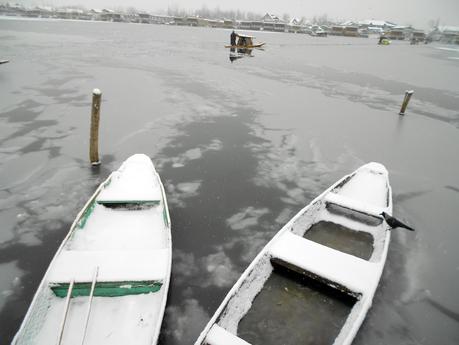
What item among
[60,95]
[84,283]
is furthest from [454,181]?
[60,95]

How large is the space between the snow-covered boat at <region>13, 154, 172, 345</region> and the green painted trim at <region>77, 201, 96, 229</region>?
23mm

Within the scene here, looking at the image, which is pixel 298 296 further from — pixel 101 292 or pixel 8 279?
pixel 8 279

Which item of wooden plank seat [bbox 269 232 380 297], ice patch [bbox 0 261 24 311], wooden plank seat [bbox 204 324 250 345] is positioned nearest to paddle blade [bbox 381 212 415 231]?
wooden plank seat [bbox 269 232 380 297]

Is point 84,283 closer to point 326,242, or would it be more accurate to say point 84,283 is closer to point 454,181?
point 326,242

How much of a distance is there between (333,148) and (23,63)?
80.6ft

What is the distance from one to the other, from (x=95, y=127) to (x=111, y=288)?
6023 millimetres

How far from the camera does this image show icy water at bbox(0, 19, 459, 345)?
5.55 metres

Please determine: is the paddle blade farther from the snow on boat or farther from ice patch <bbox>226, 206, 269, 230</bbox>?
ice patch <bbox>226, 206, 269, 230</bbox>

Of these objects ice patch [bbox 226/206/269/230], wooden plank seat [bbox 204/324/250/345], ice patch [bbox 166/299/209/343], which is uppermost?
wooden plank seat [bbox 204/324/250/345]

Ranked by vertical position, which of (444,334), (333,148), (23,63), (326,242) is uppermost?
(23,63)

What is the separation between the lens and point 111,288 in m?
4.70

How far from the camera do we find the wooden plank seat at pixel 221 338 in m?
3.68

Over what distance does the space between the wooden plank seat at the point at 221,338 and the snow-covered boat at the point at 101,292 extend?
Result: 0.68 metres

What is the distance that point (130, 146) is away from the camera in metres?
11.1
